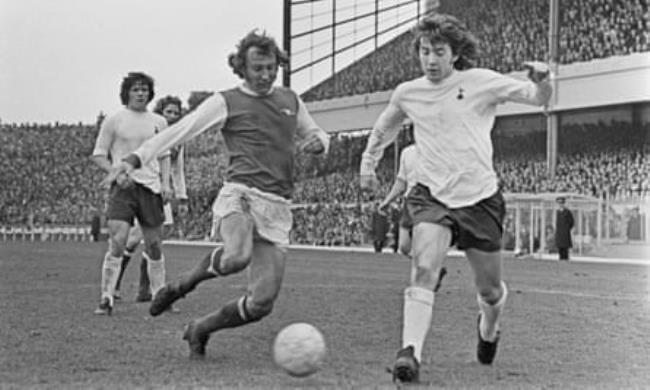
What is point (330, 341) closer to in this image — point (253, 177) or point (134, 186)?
point (253, 177)

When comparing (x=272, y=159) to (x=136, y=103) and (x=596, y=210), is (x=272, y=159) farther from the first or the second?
(x=596, y=210)

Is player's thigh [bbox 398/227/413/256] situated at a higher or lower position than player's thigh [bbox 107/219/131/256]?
lower

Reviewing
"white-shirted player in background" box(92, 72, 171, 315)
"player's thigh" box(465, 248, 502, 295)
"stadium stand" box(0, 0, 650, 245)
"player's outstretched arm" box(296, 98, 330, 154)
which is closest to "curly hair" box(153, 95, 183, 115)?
"white-shirted player in background" box(92, 72, 171, 315)

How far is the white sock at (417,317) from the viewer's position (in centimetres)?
662

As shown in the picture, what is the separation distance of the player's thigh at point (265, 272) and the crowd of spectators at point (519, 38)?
109 ft

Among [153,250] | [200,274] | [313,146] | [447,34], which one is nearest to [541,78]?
[447,34]

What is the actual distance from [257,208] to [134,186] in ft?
13.5

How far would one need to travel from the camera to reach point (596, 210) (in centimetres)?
3759

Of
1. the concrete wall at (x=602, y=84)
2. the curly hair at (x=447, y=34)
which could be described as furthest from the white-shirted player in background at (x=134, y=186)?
the concrete wall at (x=602, y=84)

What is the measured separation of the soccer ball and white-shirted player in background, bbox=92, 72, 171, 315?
481cm

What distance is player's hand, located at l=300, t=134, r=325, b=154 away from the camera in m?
7.75

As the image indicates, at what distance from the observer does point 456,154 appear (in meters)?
7.12

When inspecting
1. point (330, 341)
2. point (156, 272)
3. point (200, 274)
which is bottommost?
point (330, 341)

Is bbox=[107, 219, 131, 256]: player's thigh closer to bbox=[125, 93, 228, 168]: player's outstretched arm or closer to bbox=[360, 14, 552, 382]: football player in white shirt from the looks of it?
bbox=[125, 93, 228, 168]: player's outstretched arm
